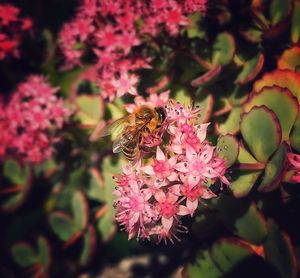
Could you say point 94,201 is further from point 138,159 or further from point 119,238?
point 138,159

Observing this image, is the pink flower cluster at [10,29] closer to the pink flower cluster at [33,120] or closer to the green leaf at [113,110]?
the pink flower cluster at [33,120]

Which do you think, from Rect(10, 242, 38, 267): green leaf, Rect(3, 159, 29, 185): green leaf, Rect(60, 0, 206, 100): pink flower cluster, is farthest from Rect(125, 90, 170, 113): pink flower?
Rect(10, 242, 38, 267): green leaf

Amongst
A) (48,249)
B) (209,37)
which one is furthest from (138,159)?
(48,249)

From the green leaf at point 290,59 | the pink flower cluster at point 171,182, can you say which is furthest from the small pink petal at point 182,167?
the green leaf at point 290,59

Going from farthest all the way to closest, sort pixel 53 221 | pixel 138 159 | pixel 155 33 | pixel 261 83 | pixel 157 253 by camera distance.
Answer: pixel 157 253
pixel 53 221
pixel 155 33
pixel 261 83
pixel 138 159

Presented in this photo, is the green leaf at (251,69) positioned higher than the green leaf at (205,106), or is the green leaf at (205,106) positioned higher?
the green leaf at (251,69)

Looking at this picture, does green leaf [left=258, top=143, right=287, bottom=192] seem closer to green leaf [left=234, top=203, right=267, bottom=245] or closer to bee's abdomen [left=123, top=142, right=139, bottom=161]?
green leaf [left=234, top=203, right=267, bottom=245]

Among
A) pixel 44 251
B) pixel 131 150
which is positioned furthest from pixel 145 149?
pixel 44 251
